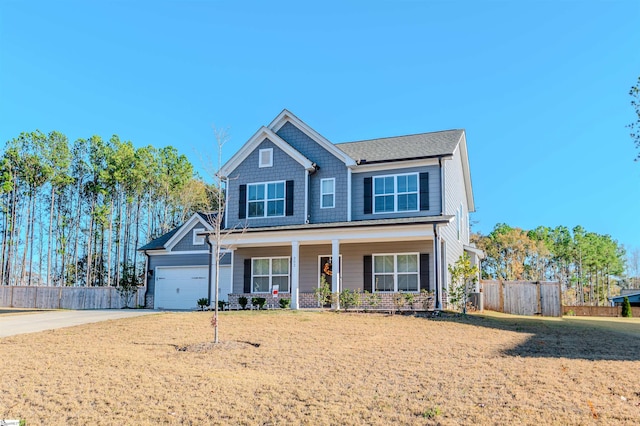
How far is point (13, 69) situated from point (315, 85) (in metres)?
15.8

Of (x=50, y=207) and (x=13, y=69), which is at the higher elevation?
(x=13, y=69)

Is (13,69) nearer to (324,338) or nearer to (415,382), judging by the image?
(324,338)

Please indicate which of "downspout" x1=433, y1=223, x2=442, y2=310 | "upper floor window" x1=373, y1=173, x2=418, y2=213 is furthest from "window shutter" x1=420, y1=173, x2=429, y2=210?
"downspout" x1=433, y1=223, x2=442, y2=310

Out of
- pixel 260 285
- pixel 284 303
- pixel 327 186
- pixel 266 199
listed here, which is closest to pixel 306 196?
pixel 327 186

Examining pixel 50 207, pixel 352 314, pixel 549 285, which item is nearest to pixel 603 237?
pixel 549 285

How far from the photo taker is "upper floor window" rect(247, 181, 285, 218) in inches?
856

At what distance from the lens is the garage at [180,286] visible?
84.1ft

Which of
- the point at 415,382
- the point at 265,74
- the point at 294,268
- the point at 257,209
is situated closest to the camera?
the point at 415,382

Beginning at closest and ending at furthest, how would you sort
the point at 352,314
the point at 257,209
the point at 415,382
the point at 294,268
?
the point at 415,382, the point at 352,314, the point at 294,268, the point at 257,209

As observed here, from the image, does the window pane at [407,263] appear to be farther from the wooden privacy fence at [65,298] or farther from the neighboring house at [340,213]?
the wooden privacy fence at [65,298]

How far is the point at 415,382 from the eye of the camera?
7.80m

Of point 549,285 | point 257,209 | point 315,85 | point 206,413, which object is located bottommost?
point 206,413

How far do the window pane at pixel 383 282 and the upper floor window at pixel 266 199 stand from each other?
481cm

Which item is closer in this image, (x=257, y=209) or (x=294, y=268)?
(x=294, y=268)
